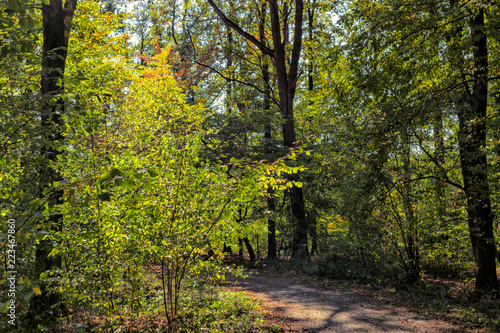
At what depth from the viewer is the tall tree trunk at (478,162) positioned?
23.6 feet

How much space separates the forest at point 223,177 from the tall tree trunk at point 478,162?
52 mm

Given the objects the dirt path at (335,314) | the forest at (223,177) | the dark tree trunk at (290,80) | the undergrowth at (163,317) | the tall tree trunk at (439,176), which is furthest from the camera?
the dark tree trunk at (290,80)

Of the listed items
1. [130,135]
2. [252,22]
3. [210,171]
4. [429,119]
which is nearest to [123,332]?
[210,171]

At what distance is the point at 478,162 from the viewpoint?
8.24 m

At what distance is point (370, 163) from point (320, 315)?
3.37 metres

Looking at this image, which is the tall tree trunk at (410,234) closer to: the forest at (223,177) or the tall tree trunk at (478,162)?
the forest at (223,177)

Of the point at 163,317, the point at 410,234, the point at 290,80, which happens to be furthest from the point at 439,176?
the point at 290,80

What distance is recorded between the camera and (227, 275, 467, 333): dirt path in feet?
20.7

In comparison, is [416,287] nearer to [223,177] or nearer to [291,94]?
[223,177]

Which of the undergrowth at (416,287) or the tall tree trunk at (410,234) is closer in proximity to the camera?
the undergrowth at (416,287)

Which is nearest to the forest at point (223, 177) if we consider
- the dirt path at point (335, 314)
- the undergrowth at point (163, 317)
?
the undergrowth at point (163, 317)

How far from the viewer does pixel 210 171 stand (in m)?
5.16

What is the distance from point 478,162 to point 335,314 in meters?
5.12

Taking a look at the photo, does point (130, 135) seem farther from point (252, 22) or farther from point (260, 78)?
point (260, 78)
